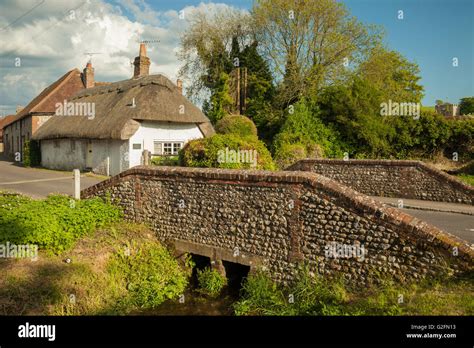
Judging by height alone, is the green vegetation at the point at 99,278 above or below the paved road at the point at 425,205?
below

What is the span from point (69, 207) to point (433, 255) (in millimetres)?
9121

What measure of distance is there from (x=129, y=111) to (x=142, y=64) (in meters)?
6.76

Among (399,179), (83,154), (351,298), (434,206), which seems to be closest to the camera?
(351,298)

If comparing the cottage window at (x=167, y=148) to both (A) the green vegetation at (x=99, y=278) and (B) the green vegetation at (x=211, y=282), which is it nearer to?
(A) the green vegetation at (x=99, y=278)

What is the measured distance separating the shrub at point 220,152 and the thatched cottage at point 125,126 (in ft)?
21.8

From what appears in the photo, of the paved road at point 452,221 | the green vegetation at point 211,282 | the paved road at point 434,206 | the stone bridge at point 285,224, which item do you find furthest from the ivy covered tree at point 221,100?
the green vegetation at point 211,282

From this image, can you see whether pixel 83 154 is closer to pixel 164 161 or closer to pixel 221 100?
pixel 164 161

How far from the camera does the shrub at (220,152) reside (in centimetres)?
1450

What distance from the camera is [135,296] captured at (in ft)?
29.4

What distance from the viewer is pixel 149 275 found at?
968 cm

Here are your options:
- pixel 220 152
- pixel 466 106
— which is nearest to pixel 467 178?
pixel 220 152

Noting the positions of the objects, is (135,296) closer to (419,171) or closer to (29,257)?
(29,257)

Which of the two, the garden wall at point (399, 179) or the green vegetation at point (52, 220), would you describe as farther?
the garden wall at point (399, 179)

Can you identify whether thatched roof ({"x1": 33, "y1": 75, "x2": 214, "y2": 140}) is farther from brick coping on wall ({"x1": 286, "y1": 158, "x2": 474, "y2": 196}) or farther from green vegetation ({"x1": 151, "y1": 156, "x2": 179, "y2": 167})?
brick coping on wall ({"x1": 286, "y1": 158, "x2": 474, "y2": 196})
